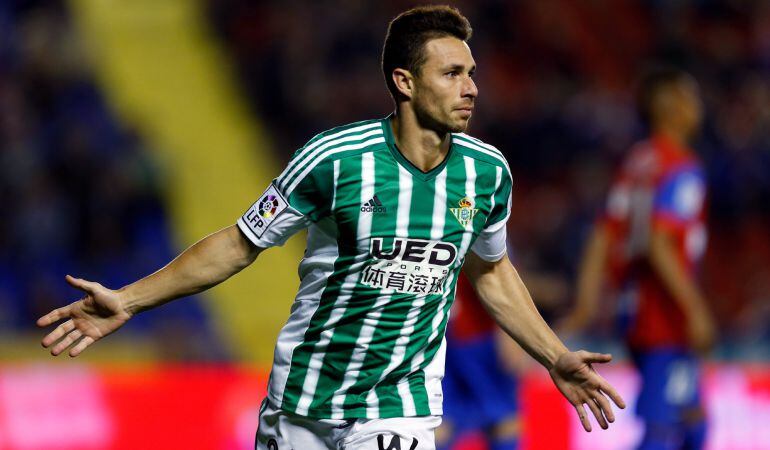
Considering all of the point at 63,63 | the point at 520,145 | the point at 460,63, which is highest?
the point at 63,63

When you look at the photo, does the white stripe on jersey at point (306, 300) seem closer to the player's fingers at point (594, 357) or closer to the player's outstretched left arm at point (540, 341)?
the player's outstretched left arm at point (540, 341)

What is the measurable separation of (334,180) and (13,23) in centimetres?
1085

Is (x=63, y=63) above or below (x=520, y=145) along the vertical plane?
above

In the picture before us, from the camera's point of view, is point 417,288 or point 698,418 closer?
point 417,288

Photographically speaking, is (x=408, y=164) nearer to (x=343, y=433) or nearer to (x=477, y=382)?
(x=343, y=433)

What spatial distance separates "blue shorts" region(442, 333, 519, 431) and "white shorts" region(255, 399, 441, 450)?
8.41ft

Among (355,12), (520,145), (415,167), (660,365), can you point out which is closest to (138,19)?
(355,12)

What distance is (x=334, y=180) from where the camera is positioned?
397 cm

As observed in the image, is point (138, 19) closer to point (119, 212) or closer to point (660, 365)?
point (119, 212)

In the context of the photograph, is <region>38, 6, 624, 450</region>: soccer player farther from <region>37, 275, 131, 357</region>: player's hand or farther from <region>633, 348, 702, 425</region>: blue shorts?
<region>633, 348, 702, 425</region>: blue shorts

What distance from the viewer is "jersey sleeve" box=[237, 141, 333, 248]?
397 centimetres

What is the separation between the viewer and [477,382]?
674cm

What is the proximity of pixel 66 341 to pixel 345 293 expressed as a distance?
2.90 feet

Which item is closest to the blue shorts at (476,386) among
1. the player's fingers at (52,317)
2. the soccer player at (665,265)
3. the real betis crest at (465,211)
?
Answer: the soccer player at (665,265)
